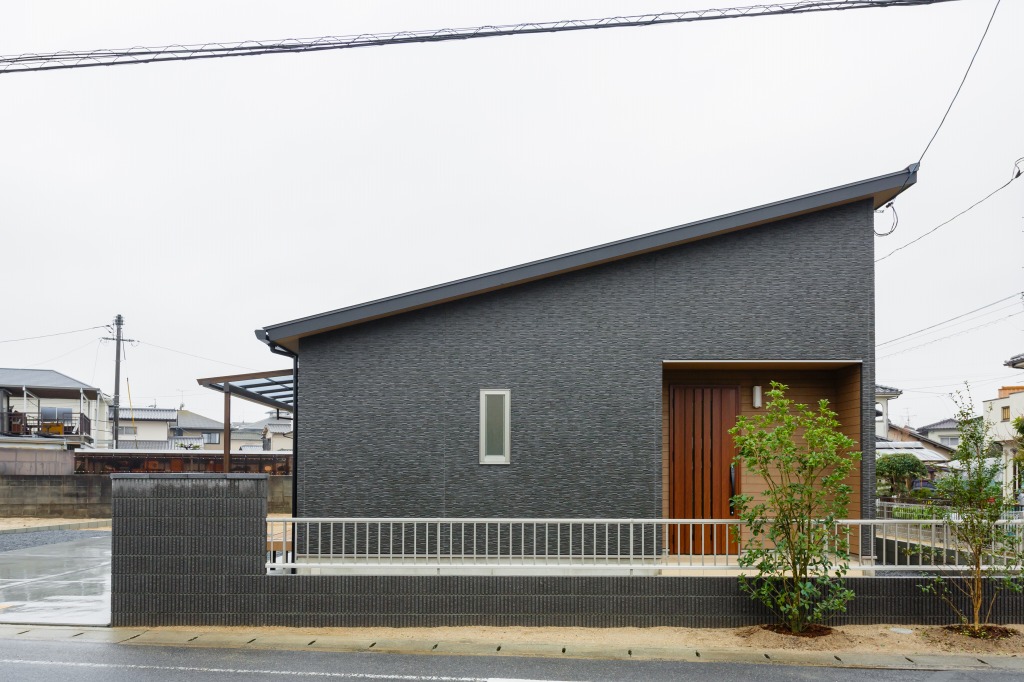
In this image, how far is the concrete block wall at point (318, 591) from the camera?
8.42 meters

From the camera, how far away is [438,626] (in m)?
8.46

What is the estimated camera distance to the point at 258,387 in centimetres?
1431

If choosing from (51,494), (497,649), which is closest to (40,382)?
(51,494)

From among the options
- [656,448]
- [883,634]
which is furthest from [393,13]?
[883,634]

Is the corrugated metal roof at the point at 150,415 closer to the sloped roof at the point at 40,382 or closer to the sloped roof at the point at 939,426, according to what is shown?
the sloped roof at the point at 40,382

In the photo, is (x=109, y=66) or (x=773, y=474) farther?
(x=773, y=474)

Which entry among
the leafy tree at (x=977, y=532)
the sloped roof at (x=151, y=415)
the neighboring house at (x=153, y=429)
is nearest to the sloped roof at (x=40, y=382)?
the neighboring house at (x=153, y=429)

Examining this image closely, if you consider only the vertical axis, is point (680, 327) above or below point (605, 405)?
above

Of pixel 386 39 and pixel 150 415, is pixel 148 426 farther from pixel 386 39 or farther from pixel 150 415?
pixel 386 39

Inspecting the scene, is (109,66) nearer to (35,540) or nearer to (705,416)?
(705,416)

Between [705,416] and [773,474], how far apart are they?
3.46ft

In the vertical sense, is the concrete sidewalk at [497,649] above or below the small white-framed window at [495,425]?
below

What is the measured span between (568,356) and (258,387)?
6587mm

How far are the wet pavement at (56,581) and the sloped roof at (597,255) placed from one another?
3.57m
